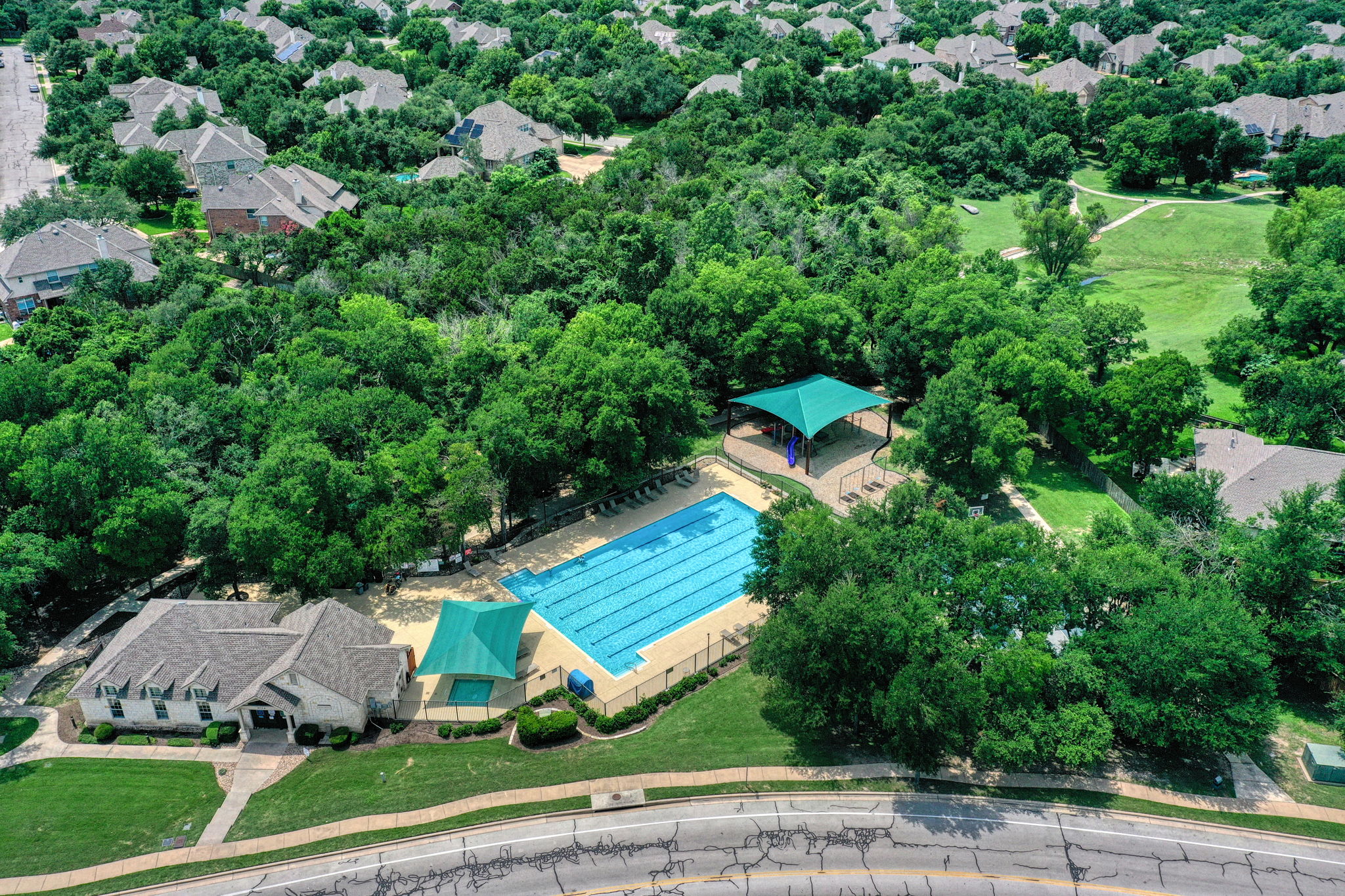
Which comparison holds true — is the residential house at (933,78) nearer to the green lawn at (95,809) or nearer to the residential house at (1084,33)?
the residential house at (1084,33)

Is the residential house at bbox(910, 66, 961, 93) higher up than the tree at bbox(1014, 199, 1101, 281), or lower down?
higher up

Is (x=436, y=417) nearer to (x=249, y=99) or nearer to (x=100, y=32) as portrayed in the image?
(x=249, y=99)

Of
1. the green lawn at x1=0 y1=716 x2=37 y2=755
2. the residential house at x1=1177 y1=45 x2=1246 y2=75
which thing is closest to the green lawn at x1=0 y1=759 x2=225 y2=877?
the green lawn at x1=0 y1=716 x2=37 y2=755

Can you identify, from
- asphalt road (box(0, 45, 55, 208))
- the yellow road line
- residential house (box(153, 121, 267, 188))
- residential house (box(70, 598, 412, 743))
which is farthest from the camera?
asphalt road (box(0, 45, 55, 208))

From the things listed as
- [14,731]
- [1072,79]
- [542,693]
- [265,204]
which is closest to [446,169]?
[265,204]

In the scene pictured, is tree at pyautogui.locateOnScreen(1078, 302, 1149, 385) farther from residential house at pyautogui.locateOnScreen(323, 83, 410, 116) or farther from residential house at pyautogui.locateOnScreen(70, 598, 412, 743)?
residential house at pyautogui.locateOnScreen(323, 83, 410, 116)

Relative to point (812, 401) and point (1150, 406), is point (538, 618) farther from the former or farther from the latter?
point (1150, 406)

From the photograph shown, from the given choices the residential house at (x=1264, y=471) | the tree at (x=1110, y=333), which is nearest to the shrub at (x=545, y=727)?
the residential house at (x=1264, y=471)
